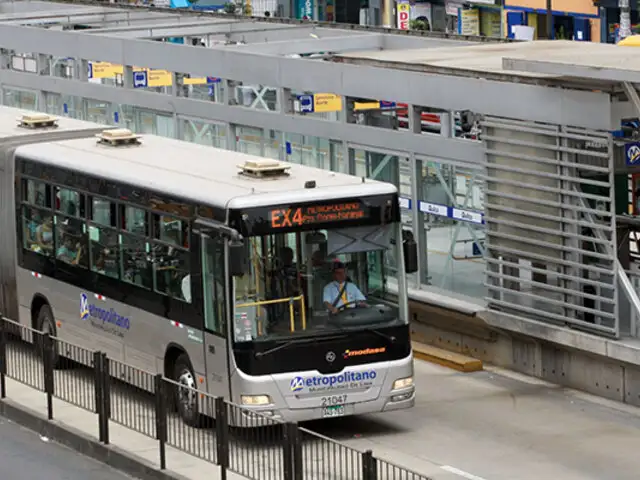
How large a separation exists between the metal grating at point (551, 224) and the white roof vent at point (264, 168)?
11.2 feet

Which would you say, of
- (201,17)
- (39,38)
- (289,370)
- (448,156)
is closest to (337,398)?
(289,370)

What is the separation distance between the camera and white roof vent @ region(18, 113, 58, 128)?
23.9 meters

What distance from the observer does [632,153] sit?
19.9m

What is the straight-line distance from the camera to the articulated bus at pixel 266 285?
1716 cm

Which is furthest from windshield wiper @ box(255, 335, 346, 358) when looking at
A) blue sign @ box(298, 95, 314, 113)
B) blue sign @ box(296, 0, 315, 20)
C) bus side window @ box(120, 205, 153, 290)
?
blue sign @ box(296, 0, 315, 20)

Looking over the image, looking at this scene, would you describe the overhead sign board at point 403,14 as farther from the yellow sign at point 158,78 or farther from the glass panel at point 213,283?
the glass panel at point 213,283

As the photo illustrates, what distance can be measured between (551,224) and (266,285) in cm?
444

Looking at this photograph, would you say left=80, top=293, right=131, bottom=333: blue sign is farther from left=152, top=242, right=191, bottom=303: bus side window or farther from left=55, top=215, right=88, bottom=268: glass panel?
left=152, top=242, right=191, bottom=303: bus side window

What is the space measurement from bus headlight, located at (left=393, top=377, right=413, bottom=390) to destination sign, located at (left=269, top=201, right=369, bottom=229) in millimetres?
1652

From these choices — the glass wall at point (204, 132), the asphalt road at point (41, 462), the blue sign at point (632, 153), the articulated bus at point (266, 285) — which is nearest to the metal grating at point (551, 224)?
the blue sign at point (632, 153)

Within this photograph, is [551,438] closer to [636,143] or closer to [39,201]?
[636,143]

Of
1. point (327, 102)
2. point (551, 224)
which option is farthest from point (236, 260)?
point (327, 102)

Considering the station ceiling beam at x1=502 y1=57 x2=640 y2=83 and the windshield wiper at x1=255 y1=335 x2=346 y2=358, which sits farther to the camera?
the station ceiling beam at x1=502 y1=57 x2=640 y2=83

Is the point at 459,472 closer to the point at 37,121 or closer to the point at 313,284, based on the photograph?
the point at 313,284
